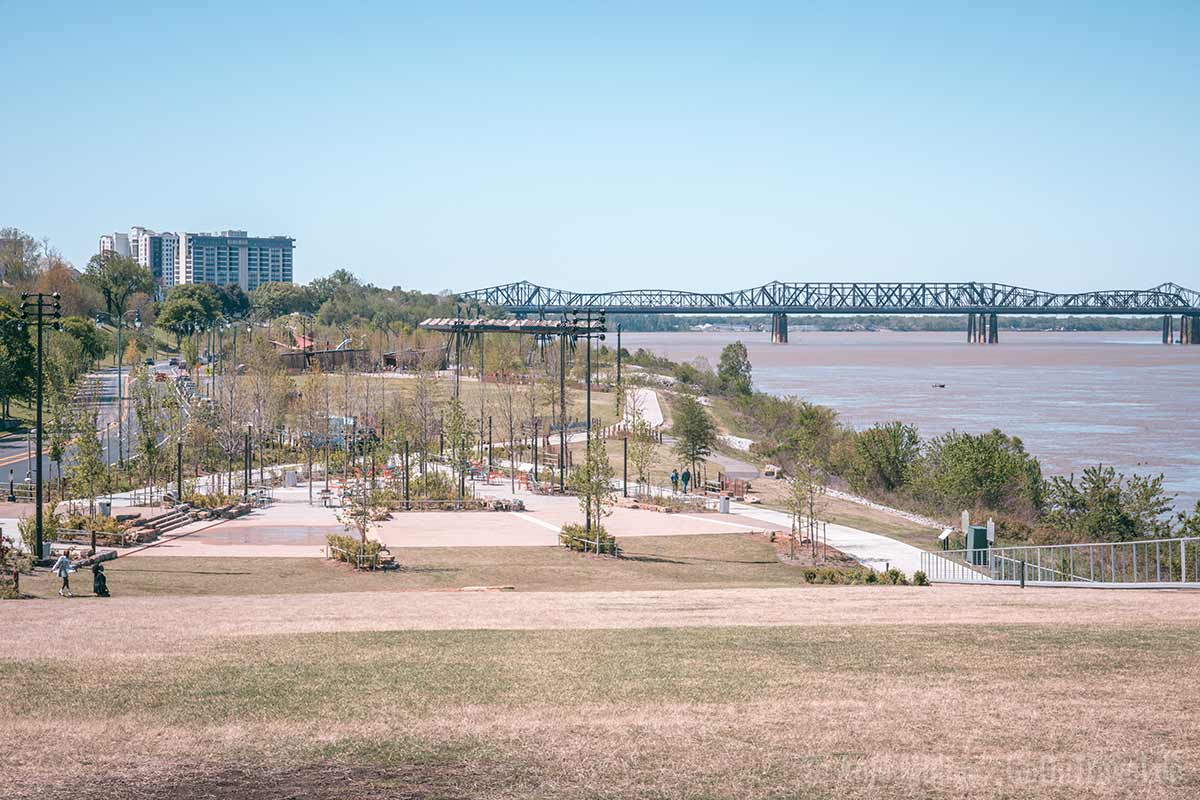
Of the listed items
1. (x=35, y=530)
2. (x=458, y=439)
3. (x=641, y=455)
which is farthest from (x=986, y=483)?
(x=35, y=530)

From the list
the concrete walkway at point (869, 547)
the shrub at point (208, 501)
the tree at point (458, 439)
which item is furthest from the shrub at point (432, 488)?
the concrete walkway at point (869, 547)


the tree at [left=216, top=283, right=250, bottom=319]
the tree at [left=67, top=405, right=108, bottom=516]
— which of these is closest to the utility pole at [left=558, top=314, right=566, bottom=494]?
the tree at [left=67, top=405, right=108, bottom=516]

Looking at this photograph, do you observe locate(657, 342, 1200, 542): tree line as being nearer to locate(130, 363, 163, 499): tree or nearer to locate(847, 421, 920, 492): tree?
locate(847, 421, 920, 492): tree

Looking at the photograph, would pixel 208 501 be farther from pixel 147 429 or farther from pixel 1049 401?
pixel 1049 401

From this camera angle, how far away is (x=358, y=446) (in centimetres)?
5503

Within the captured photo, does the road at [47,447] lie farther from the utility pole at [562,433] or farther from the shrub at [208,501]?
the utility pole at [562,433]

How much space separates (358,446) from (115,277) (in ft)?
329

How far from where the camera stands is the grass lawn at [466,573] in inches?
1005

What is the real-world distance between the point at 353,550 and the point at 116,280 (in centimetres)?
12522

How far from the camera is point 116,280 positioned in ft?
466

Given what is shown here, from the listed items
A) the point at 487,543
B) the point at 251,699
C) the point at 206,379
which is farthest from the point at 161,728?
the point at 206,379

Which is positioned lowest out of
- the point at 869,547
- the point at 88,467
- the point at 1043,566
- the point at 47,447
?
the point at 869,547

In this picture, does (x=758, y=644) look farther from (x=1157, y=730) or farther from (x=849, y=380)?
(x=849, y=380)

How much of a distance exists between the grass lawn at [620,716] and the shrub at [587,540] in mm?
13410
